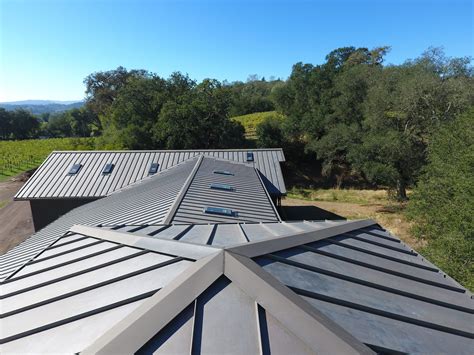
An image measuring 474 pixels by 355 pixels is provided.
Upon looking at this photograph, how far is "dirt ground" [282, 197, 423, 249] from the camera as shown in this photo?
21766mm

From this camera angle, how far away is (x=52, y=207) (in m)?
15.9

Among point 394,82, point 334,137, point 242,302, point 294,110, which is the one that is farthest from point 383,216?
point 242,302

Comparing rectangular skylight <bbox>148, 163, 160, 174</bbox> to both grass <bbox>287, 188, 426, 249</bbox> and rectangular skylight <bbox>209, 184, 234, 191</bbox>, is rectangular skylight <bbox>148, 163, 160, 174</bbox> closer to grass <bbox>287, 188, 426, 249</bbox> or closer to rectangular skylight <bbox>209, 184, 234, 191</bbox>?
rectangular skylight <bbox>209, 184, 234, 191</bbox>

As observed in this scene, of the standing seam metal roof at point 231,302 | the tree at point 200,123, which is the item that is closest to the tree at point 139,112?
the tree at point 200,123

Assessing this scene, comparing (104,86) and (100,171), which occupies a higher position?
(104,86)

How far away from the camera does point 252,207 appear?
994 cm

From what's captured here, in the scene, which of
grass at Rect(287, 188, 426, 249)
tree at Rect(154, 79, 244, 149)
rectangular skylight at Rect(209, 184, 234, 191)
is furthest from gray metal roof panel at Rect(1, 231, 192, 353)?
tree at Rect(154, 79, 244, 149)

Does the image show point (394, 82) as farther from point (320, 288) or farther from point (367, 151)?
point (320, 288)

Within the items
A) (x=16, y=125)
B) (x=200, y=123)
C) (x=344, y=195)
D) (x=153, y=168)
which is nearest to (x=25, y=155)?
(x=200, y=123)

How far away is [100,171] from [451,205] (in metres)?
17.7

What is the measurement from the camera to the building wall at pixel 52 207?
1576 centimetres

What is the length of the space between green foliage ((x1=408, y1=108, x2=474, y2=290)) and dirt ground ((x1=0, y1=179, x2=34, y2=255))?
880 inches

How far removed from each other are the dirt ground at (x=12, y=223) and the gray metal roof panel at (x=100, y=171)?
4.96m

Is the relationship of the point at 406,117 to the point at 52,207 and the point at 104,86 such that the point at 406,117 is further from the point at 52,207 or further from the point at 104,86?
the point at 104,86
